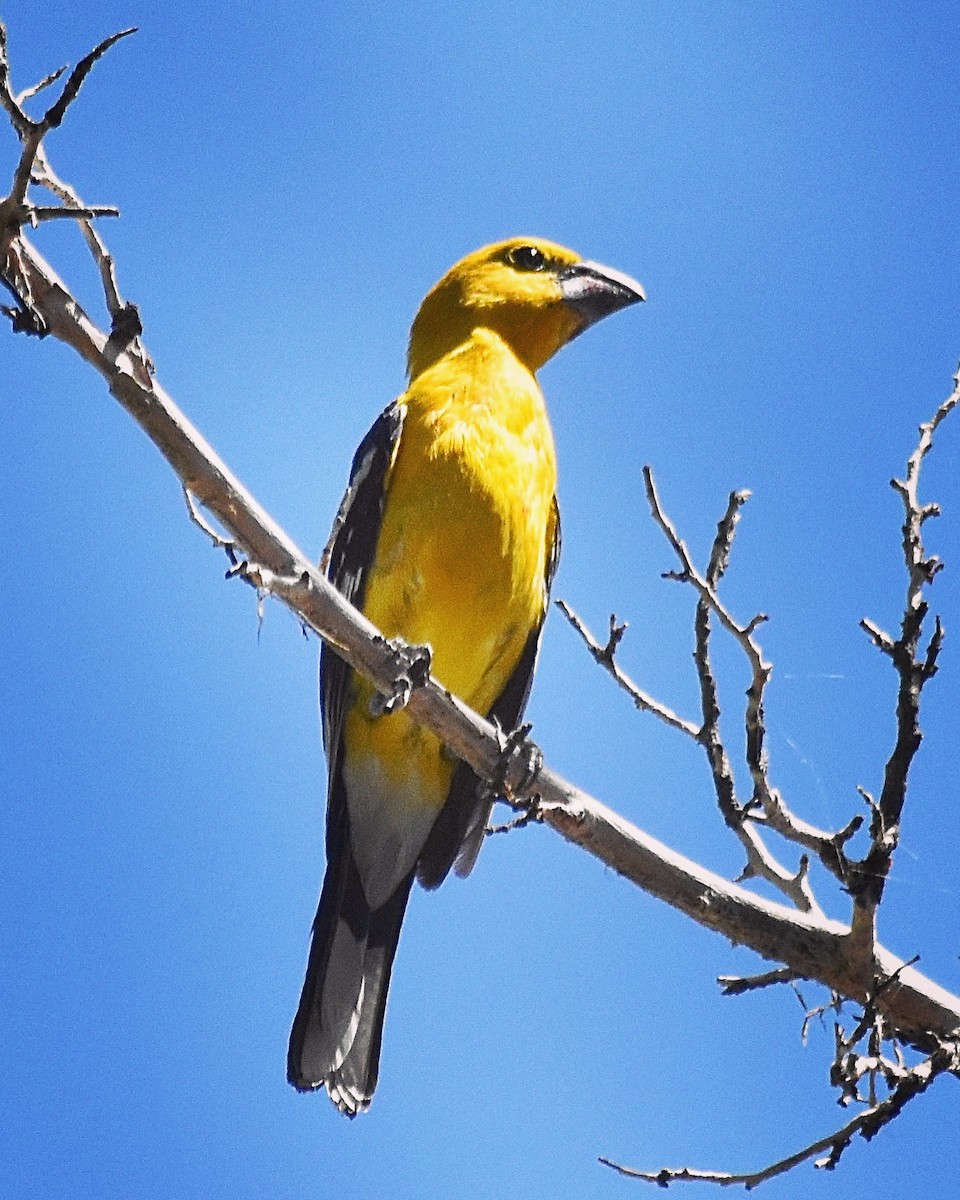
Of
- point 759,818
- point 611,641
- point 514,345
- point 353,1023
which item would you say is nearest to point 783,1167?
point 759,818

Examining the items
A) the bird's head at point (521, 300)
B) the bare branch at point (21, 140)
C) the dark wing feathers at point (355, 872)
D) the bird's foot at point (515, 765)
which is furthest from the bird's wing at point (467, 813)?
the bare branch at point (21, 140)

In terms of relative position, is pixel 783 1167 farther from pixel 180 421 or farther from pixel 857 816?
pixel 180 421

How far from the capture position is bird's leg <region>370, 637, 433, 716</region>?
3852 mm

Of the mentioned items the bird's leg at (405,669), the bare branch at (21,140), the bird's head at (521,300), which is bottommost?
the bird's leg at (405,669)

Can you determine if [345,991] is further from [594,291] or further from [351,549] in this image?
[594,291]

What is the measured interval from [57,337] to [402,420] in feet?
7.38

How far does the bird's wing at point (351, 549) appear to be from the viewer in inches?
206

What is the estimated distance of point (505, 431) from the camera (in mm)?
5434

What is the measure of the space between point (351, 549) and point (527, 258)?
2099 millimetres

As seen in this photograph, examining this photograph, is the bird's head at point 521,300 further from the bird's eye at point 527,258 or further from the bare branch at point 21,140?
the bare branch at point 21,140

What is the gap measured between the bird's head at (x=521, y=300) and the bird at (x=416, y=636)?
1.50 feet

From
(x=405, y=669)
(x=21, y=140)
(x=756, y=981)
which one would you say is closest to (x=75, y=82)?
(x=21, y=140)

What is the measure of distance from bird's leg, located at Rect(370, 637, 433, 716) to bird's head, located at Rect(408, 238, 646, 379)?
2568 mm

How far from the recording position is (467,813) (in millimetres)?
5512
